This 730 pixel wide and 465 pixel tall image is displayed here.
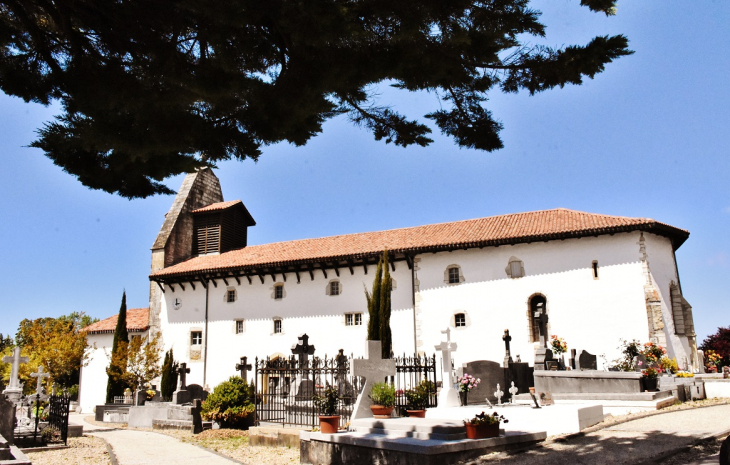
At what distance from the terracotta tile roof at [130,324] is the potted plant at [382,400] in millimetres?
22343

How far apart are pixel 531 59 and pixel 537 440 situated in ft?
22.4

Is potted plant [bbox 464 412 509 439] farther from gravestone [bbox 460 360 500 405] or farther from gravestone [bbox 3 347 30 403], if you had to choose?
gravestone [bbox 3 347 30 403]

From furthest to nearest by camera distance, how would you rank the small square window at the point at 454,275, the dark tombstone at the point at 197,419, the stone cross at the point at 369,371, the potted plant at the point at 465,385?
the small square window at the point at 454,275
the dark tombstone at the point at 197,419
the potted plant at the point at 465,385
the stone cross at the point at 369,371

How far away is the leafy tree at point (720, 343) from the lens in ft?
94.9

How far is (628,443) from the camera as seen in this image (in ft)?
29.0

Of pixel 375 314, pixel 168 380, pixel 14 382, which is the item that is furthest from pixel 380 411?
pixel 168 380

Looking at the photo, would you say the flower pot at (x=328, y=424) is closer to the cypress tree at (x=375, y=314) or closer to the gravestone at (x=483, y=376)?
the gravestone at (x=483, y=376)

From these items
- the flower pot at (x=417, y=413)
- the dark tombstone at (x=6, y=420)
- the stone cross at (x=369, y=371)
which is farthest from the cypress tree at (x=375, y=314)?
the dark tombstone at (x=6, y=420)

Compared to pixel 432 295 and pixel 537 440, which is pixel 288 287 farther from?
pixel 537 440

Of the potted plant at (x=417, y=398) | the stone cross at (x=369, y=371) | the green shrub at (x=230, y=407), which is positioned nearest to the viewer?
the stone cross at (x=369, y=371)

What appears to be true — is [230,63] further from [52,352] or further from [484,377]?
[52,352]

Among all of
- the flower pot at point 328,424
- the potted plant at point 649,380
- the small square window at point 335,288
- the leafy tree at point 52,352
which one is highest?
the small square window at point 335,288

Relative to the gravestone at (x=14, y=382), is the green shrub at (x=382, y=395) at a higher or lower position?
lower

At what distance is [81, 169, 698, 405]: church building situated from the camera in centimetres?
2125
